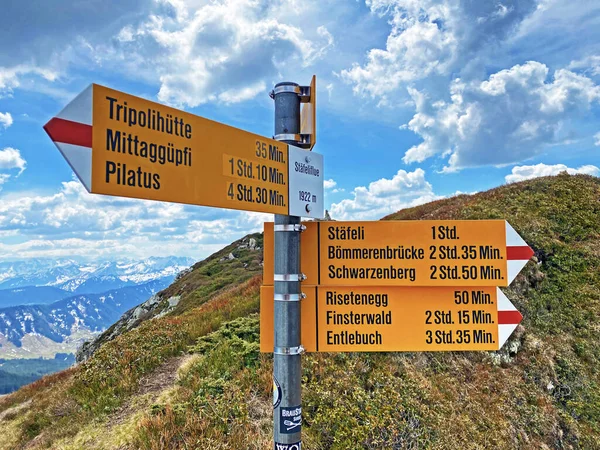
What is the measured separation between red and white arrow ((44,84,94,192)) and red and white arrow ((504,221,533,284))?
3.53 m

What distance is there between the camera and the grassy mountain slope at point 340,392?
5.99 metres

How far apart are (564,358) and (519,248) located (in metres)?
8.41

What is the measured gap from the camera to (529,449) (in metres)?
7.35

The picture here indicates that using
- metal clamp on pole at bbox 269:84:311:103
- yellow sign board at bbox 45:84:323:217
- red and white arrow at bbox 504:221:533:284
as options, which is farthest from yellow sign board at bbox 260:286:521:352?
metal clamp on pole at bbox 269:84:311:103

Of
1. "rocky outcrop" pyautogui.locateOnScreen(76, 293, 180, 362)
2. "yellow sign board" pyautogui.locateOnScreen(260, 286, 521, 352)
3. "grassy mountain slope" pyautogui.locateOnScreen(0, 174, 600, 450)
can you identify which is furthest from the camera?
"rocky outcrop" pyautogui.locateOnScreen(76, 293, 180, 362)

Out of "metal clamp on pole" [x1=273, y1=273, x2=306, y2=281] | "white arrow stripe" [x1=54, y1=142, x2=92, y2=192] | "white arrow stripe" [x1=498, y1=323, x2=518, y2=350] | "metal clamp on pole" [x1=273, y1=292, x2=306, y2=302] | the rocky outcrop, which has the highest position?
"white arrow stripe" [x1=54, y1=142, x2=92, y2=192]

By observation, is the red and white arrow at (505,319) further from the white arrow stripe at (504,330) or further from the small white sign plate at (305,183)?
the small white sign plate at (305,183)

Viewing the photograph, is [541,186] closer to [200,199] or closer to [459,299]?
[459,299]

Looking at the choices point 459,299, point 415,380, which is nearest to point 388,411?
point 415,380

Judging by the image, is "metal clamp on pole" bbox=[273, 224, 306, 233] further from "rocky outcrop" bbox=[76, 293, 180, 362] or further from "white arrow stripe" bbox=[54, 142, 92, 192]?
"rocky outcrop" bbox=[76, 293, 180, 362]

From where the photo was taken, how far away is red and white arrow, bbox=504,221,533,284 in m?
3.63

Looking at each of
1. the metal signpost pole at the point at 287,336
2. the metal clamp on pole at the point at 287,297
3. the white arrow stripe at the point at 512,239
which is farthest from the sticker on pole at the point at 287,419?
the white arrow stripe at the point at 512,239

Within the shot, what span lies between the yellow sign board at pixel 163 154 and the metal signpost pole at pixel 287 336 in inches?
10.6

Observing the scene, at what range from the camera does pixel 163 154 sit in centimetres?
234
